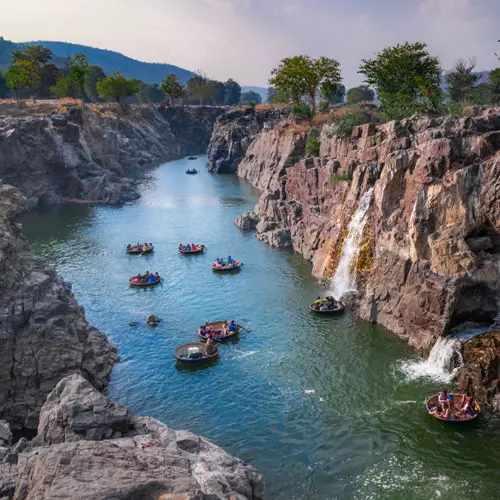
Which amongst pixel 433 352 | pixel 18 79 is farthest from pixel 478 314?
pixel 18 79

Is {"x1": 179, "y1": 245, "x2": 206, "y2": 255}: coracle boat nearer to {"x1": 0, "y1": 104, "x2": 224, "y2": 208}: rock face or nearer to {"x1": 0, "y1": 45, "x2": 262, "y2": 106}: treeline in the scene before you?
{"x1": 0, "y1": 104, "x2": 224, "y2": 208}: rock face

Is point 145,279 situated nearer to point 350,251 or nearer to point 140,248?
point 140,248

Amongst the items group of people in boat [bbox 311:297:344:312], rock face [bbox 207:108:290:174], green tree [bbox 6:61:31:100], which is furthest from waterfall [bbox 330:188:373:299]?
green tree [bbox 6:61:31:100]

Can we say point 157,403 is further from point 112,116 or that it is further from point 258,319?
point 112,116

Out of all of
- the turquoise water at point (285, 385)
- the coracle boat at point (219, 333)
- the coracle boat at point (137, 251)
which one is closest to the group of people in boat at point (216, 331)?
the coracle boat at point (219, 333)

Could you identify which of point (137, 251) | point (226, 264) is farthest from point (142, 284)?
point (137, 251)

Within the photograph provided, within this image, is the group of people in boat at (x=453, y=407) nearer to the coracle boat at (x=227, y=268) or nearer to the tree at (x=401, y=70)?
the coracle boat at (x=227, y=268)
